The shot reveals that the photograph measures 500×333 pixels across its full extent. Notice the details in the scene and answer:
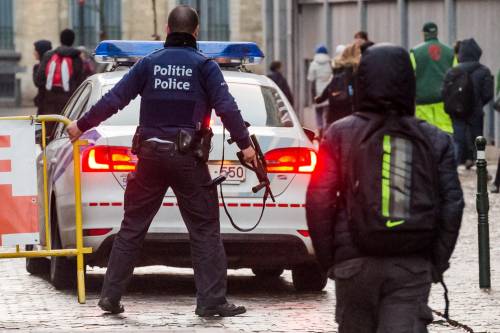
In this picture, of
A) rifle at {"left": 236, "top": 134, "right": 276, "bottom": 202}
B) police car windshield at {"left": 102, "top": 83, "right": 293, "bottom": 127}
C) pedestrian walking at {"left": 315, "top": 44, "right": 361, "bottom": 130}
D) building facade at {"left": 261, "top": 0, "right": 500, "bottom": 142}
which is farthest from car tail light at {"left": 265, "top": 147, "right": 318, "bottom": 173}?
building facade at {"left": 261, "top": 0, "right": 500, "bottom": 142}

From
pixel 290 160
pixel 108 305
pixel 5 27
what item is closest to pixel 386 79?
pixel 108 305

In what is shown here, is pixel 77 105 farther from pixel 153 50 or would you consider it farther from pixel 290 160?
pixel 290 160

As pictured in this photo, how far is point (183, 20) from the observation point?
31.6 feet

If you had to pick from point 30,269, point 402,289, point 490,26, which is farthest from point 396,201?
point 490,26

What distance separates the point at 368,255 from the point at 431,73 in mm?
14821

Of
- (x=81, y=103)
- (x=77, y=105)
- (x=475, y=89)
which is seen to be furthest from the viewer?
(x=475, y=89)

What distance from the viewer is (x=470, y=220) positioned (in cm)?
1667

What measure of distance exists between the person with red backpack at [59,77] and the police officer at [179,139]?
9.82 meters

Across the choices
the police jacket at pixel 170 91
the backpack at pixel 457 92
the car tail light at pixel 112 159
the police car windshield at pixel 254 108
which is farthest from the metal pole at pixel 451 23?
the police jacket at pixel 170 91

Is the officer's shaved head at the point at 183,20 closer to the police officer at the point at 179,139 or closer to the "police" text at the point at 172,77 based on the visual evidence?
the police officer at the point at 179,139

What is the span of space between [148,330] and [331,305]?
178 cm

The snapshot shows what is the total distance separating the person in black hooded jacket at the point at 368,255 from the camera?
5.98 meters

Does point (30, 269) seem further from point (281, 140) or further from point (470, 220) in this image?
point (470, 220)

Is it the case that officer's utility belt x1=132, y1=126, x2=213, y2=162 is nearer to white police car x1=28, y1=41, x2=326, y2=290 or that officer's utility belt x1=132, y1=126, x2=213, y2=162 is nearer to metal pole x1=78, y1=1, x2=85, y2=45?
white police car x1=28, y1=41, x2=326, y2=290
